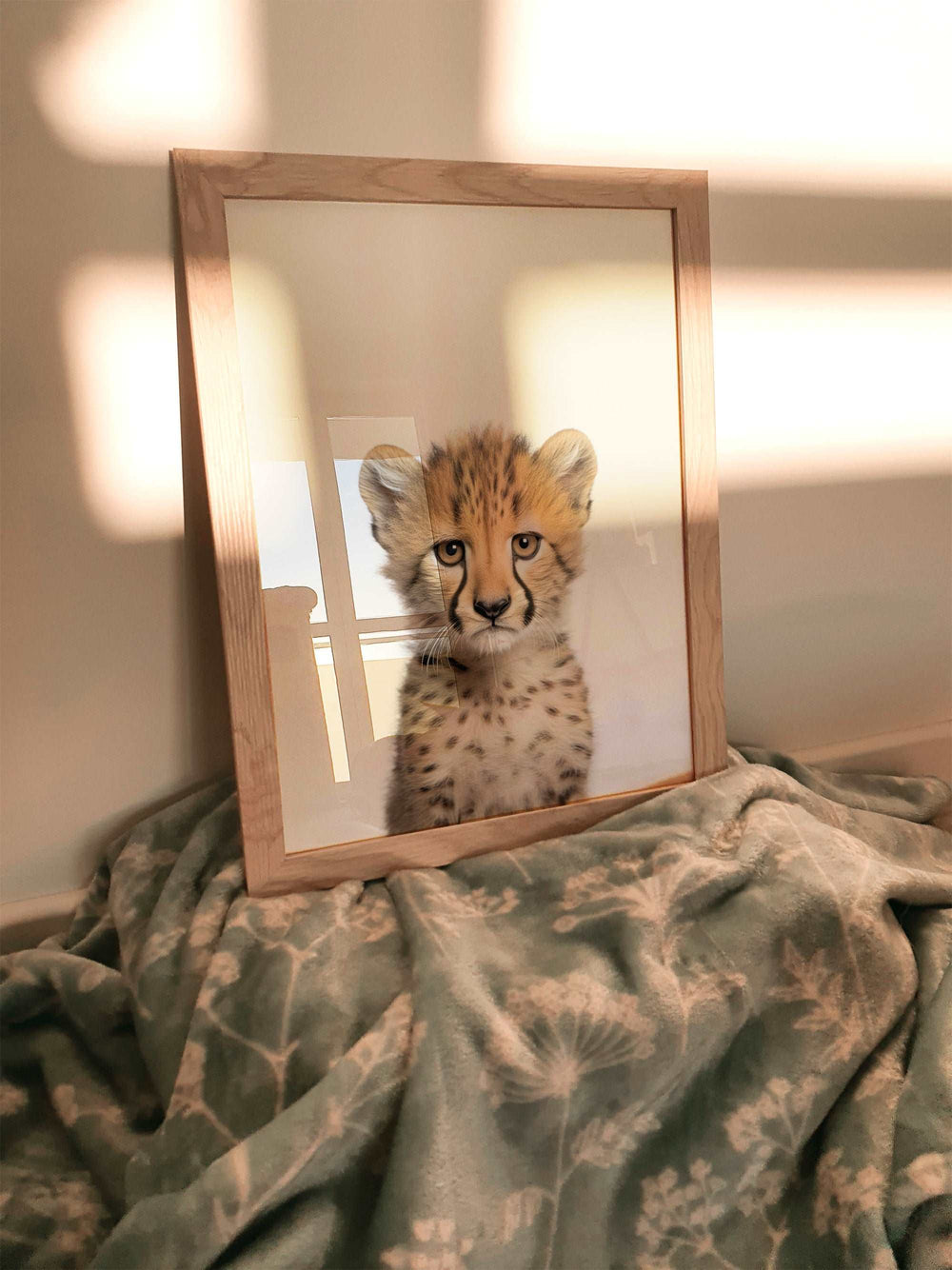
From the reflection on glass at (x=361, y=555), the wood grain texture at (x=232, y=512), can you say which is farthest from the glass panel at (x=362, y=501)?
the wood grain texture at (x=232, y=512)

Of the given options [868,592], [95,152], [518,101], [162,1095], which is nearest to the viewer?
[162,1095]

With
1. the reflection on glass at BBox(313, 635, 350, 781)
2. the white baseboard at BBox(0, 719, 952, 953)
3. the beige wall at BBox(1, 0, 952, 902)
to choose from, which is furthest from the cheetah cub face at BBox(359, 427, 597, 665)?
the white baseboard at BBox(0, 719, 952, 953)

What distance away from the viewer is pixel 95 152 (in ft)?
3.35

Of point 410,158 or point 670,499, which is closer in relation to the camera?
point 410,158

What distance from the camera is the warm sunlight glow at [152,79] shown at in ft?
3.26

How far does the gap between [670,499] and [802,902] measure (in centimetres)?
52

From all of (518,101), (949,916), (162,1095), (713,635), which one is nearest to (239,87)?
(518,101)

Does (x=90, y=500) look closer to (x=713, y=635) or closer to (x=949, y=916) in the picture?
(x=713, y=635)

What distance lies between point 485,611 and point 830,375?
2.23 feet

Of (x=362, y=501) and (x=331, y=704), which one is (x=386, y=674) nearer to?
(x=331, y=704)

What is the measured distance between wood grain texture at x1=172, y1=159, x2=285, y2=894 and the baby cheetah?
15 centimetres

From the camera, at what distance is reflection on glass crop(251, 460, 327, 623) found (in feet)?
3.41

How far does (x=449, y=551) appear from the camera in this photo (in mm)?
1114

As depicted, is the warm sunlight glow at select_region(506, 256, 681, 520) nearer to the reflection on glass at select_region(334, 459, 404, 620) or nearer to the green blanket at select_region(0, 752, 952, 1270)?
the reflection on glass at select_region(334, 459, 404, 620)
